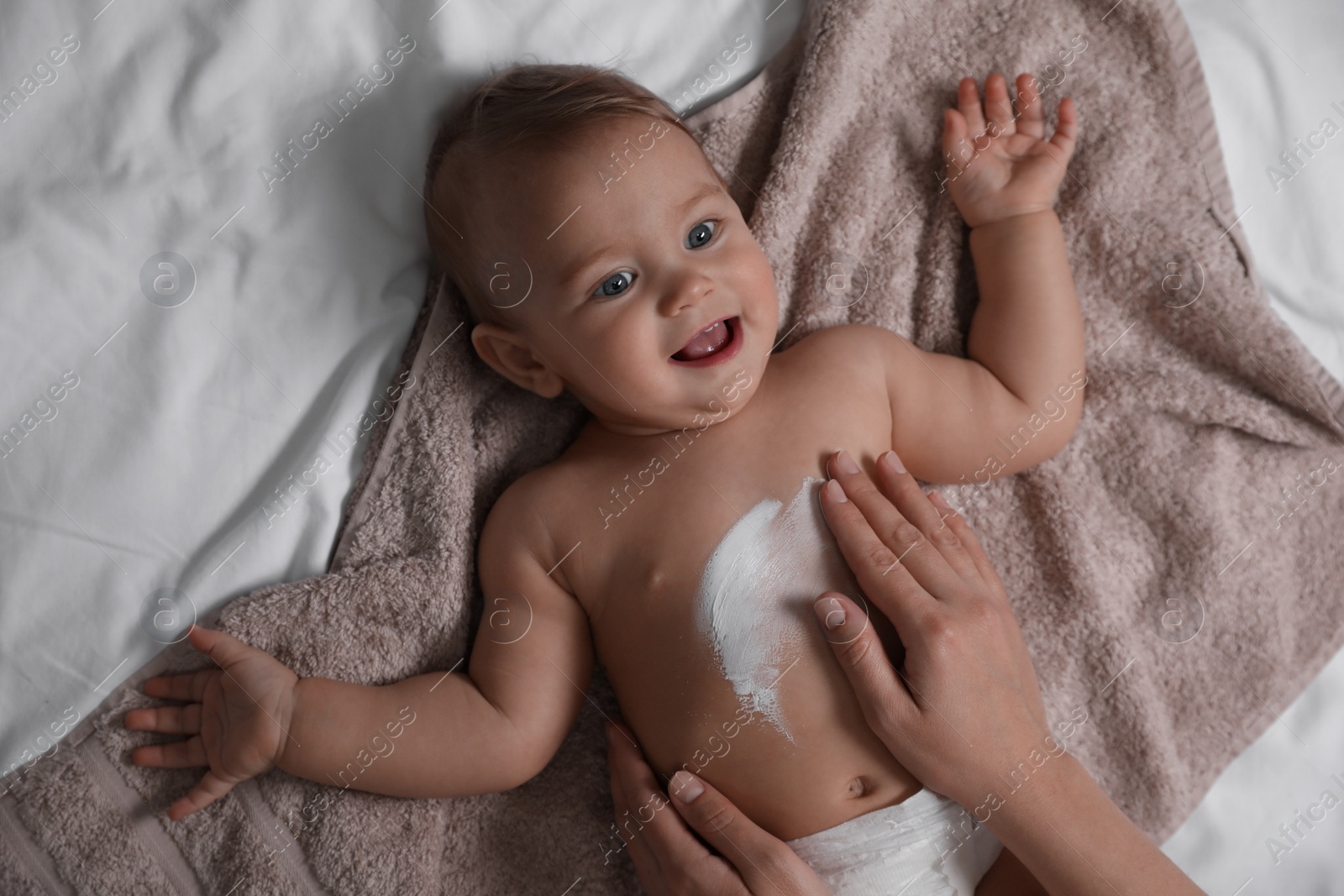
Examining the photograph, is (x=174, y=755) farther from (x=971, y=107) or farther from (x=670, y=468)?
(x=971, y=107)

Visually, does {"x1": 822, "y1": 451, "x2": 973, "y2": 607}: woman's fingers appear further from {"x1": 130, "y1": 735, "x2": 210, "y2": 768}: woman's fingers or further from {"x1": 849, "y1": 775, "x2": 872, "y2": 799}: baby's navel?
{"x1": 130, "y1": 735, "x2": 210, "y2": 768}: woman's fingers

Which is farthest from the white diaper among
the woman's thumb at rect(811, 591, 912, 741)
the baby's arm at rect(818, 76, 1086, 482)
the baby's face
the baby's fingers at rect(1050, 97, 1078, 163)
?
the baby's fingers at rect(1050, 97, 1078, 163)

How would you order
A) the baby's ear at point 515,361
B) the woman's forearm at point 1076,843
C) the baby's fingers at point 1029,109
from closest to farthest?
the woman's forearm at point 1076,843 < the baby's ear at point 515,361 < the baby's fingers at point 1029,109

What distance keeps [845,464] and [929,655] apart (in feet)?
0.97

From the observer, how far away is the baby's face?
133cm

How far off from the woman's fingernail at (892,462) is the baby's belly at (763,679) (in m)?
0.11

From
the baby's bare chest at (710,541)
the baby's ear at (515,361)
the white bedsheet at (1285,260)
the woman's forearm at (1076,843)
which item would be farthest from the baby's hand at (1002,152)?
the woman's forearm at (1076,843)

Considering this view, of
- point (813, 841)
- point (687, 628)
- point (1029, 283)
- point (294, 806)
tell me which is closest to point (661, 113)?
point (1029, 283)

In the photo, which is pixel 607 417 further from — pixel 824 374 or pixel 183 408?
pixel 183 408

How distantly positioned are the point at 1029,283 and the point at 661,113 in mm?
630

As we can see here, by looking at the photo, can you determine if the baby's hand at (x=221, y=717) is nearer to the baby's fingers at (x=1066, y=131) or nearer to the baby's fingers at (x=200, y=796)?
the baby's fingers at (x=200, y=796)

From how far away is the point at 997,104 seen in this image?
5.17 feet

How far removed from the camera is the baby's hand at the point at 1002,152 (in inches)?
61.2

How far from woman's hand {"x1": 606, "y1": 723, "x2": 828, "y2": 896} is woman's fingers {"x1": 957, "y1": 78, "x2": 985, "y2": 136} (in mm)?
1111
